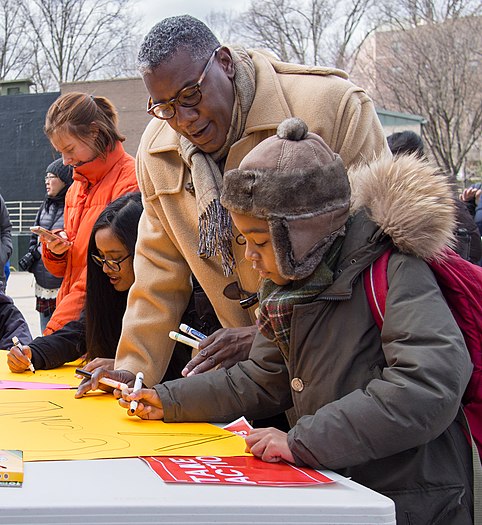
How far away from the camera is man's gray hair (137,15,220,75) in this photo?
2.00 meters

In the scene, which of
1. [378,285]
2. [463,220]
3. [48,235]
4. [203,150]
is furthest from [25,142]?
[378,285]

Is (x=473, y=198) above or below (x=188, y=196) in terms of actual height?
below

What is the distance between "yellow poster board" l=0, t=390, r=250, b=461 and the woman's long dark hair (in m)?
0.67

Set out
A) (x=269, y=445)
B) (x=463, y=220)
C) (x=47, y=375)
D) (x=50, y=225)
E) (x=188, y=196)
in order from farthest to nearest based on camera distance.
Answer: (x=50, y=225) → (x=463, y=220) → (x=47, y=375) → (x=188, y=196) → (x=269, y=445)

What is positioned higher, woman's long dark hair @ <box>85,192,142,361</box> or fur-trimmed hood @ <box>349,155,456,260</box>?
fur-trimmed hood @ <box>349,155,456,260</box>

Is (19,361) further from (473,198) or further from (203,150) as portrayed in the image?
(473,198)

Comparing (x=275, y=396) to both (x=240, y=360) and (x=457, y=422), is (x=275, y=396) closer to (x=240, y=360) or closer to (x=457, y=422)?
(x=240, y=360)

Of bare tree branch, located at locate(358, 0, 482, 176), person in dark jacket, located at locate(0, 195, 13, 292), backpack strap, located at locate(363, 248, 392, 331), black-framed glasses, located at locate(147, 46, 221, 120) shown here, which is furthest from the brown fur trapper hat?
bare tree branch, located at locate(358, 0, 482, 176)

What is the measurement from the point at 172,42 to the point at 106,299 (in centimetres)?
105

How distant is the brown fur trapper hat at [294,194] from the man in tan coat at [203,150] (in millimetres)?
541

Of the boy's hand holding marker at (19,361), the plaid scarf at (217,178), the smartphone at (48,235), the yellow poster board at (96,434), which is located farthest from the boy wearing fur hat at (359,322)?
the smartphone at (48,235)

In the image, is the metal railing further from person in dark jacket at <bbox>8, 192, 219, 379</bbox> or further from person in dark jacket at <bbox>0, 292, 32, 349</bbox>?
person in dark jacket at <bbox>8, 192, 219, 379</bbox>

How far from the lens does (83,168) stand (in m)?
3.48

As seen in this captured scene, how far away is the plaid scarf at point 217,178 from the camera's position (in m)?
2.10
